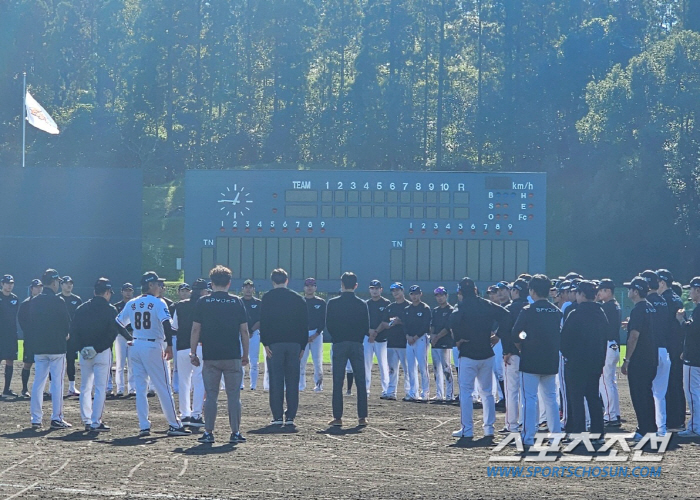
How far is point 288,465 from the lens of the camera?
1129 cm

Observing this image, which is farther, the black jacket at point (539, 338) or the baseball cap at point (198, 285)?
the baseball cap at point (198, 285)

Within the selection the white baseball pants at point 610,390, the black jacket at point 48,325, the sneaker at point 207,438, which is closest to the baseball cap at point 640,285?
the white baseball pants at point 610,390

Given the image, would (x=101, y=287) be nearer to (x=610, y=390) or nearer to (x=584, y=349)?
(x=584, y=349)

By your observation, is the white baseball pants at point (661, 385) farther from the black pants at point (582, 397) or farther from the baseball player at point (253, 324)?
the baseball player at point (253, 324)

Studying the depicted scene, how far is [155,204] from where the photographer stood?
6216cm

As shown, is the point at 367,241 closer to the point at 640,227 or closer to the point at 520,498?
the point at 520,498

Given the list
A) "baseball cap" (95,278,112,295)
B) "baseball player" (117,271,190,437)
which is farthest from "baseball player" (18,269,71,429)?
"baseball player" (117,271,190,437)

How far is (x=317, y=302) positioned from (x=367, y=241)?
10530mm

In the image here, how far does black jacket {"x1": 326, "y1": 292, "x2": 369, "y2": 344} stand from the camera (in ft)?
49.3

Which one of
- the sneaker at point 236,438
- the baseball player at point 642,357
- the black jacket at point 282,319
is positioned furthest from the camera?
the black jacket at point 282,319

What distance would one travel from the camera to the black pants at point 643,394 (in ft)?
43.5

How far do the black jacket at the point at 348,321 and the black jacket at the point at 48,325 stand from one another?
11.9ft

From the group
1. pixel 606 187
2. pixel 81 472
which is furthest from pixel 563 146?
pixel 81 472

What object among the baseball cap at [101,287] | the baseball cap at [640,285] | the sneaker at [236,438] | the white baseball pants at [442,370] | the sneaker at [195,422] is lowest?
the sneaker at [195,422]
